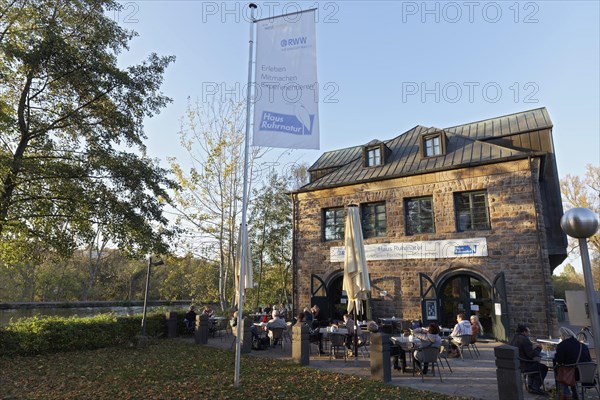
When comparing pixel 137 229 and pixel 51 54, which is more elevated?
pixel 51 54

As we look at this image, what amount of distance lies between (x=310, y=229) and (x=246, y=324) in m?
7.94

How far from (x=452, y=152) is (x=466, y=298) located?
237 inches

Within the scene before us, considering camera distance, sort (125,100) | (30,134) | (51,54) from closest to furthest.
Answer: (51,54)
(30,134)
(125,100)

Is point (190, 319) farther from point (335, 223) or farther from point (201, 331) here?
point (335, 223)

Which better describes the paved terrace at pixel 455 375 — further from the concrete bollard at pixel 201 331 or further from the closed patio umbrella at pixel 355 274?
the concrete bollard at pixel 201 331

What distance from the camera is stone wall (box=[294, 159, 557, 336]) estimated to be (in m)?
12.6

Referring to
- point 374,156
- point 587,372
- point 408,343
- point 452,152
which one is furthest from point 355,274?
point 374,156

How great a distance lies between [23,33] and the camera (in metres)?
10.7

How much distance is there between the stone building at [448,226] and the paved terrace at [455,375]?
2980 millimetres

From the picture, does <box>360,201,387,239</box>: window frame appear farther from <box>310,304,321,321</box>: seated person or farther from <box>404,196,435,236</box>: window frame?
<box>310,304,321,321</box>: seated person

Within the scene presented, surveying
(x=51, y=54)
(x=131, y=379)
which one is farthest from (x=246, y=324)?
(x=51, y=54)

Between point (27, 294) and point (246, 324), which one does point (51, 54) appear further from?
point (27, 294)

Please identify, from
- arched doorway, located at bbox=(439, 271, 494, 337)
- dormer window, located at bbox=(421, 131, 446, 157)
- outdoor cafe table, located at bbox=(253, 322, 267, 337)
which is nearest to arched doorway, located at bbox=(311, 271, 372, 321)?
arched doorway, located at bbox=(439, 271, 494, 337)

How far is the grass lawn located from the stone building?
24.9 feet
